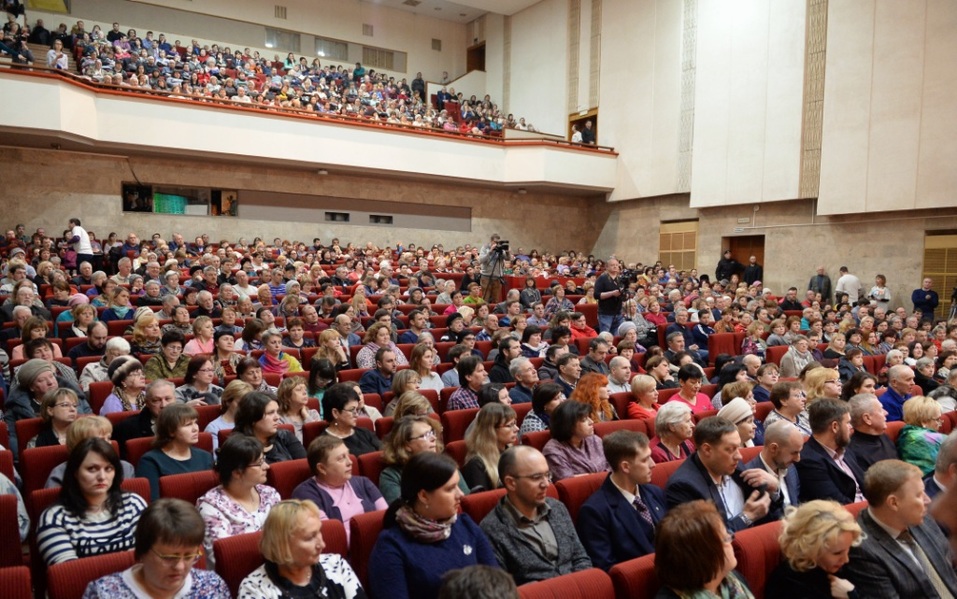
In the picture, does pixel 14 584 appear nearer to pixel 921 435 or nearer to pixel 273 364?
pixel 273 364

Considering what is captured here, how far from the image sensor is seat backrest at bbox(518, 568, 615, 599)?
1.49 meters

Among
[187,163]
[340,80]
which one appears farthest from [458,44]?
[187,163]

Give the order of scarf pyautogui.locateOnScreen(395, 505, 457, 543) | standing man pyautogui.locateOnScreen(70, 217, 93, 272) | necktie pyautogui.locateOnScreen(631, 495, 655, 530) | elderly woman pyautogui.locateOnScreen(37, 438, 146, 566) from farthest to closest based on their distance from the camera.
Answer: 1. standing man pyautogui.locateOnScreen(70, 217, 93, 272)
2. necktie pyautogui.locateOnScreen(631, 495, 655, 530)
3. elderly woman pyautogui.locateOnScreen(37, 438, 146, 566)
4. scarf pyautogui.locateOnScreen(395, 505, 457, 543)

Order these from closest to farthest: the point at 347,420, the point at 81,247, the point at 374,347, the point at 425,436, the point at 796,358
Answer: the point at 425,436 < the point at 347,420 < the point at 374,347 < the point at 796,358 < the point at 81,247

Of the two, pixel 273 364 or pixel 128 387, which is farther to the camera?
pixel 273 364

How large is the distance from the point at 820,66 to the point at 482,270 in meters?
5.59

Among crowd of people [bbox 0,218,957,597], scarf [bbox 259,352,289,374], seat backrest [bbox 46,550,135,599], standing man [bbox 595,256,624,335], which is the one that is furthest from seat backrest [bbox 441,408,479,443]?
standing man [bbox 595,256,624,335]

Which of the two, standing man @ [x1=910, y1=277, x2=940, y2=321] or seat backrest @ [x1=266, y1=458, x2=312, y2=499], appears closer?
seat backrest @ [x1=266, y1=458, x2=312, y2=499]

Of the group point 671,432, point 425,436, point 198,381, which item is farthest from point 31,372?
Answer: point 671,432

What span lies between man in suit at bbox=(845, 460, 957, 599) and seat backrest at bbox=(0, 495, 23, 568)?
221 cm

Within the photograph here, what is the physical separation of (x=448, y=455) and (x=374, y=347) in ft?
6.85

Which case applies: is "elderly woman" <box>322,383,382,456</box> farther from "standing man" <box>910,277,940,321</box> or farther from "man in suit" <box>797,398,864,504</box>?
"standing man" <box>910,277,940,321</box>

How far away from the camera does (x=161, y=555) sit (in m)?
1.41

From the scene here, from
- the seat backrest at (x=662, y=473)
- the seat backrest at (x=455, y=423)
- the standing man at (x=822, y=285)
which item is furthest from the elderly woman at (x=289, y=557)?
the standing man at (x=822, y=285)
